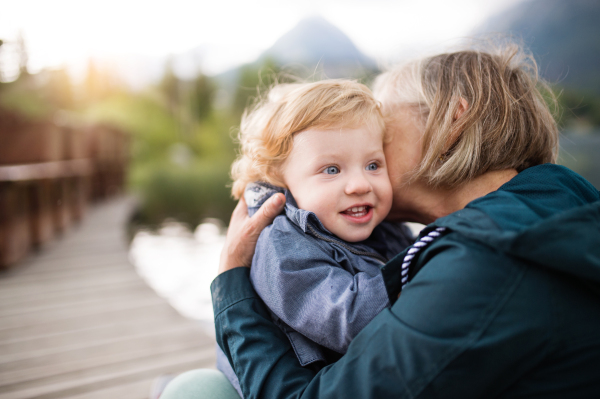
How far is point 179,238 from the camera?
27.7ft

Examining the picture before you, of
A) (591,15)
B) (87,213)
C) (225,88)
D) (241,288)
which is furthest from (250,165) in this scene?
(225,88)

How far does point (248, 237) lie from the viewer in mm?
1222

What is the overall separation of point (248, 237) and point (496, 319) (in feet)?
2.37

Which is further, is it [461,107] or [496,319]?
[461,107]

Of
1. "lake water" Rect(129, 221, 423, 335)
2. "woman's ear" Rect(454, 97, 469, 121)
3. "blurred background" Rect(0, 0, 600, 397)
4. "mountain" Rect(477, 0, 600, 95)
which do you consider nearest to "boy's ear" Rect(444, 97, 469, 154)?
"woman's ear" Rect(454, 97, 469, 121)

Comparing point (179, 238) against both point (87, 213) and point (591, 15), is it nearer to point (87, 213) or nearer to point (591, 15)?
point (87, 213)

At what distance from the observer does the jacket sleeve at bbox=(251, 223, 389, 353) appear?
2.98 ft

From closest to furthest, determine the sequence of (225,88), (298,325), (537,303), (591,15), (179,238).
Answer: (537,303) → (298,325) → (179,238) → (591,15) → (225,88)

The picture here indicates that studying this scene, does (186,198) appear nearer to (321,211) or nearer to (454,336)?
(321,211)

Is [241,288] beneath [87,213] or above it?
above

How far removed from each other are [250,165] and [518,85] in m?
0.80

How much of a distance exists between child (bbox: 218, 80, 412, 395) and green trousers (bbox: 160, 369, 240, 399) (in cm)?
3

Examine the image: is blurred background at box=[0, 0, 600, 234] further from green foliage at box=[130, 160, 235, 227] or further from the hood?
the hood

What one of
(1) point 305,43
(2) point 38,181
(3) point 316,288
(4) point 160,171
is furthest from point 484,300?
(1) point 305,43
